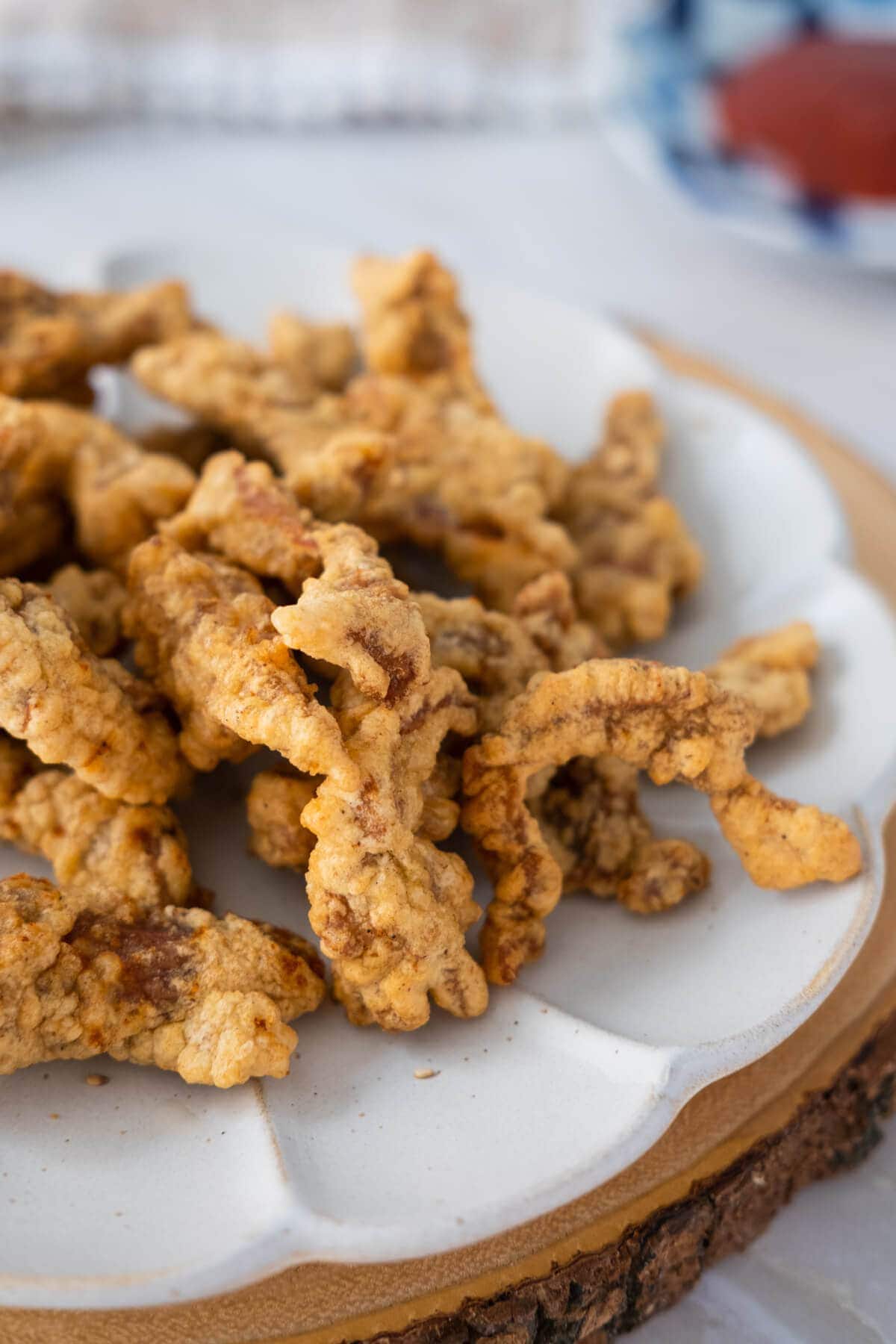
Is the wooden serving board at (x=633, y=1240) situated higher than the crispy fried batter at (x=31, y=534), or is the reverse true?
the crispy fried batter at (x=31, y=534)

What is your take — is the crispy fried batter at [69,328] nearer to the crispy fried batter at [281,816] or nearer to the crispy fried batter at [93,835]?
the crispy fried batter at [93,835]

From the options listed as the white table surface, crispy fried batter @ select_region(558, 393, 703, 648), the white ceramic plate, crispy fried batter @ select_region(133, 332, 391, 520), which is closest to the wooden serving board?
the white ceramic plate

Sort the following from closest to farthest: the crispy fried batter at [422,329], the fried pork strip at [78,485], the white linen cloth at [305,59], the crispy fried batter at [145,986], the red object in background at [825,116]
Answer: the crispy fried batter at [145,986] < the fried pork strip at [78,485] < the crispy fried batter at [422,329] < the red object in background at [825,116] < the white linen cloth at [305,59]

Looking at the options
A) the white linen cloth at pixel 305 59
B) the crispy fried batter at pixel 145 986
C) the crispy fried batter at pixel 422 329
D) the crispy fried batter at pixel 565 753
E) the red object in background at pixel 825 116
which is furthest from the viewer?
the white linen cloth at pixel 305 59

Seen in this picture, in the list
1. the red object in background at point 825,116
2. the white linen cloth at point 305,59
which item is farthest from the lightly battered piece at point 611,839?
the white linen cloth at point 305,59

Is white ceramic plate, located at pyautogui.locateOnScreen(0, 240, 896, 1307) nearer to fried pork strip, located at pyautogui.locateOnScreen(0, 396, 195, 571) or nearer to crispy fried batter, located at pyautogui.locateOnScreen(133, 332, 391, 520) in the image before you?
fried pork strip, located at pyautogui.locateOnScreen(0, 396, 195, 571)

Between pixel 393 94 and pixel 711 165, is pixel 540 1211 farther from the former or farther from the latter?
pixel 393 94
